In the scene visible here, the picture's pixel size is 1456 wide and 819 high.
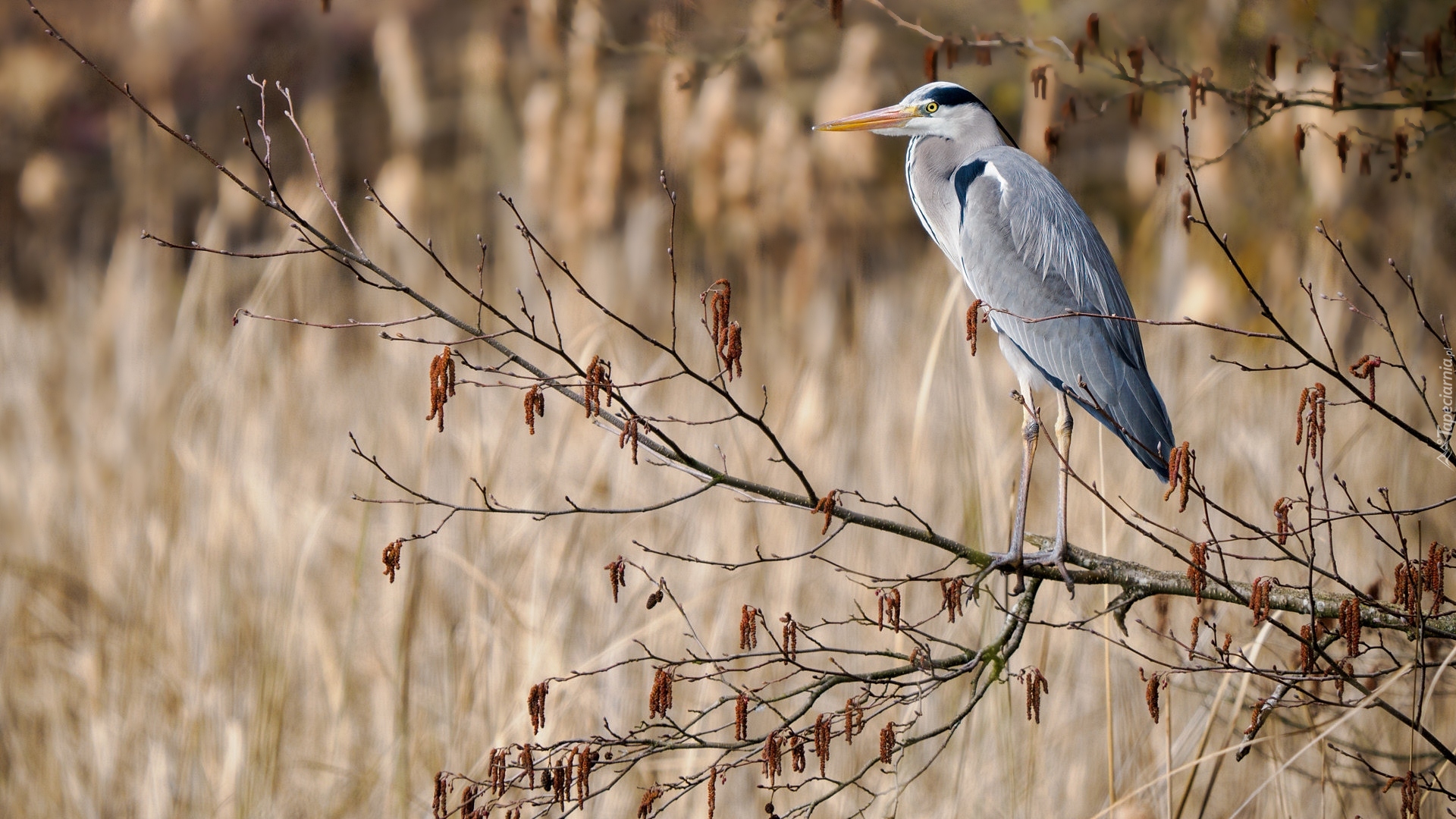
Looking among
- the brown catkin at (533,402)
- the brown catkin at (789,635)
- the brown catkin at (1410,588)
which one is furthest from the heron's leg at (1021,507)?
the brown catkin at (533,402)

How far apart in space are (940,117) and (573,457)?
0.81 m

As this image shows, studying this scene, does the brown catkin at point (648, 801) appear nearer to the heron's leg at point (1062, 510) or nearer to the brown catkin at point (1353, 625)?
the heron's leg at point (1062, 510)

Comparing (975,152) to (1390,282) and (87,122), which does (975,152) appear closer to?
(1390,282)

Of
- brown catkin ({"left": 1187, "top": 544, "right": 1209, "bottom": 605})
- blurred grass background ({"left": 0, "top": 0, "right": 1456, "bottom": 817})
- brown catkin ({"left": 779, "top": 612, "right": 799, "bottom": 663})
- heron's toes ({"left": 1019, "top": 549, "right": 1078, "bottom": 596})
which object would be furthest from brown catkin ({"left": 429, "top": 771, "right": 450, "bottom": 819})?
brown catkin ({"left": 1187, "top": 544, "right": 1209, "bottom": 605})

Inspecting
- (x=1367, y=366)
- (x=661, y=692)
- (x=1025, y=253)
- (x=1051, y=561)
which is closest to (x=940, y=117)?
(x=1025, y=253)

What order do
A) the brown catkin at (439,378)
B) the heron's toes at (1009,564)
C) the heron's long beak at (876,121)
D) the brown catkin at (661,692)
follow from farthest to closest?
the heron's long beak at (876,121) → the heron's toes at (1009,564) → the brown catkin at (661,692) → the brown catkin at (439,378)

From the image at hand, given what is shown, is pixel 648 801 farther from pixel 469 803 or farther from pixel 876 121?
pixel 876 121

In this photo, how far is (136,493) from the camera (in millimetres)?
2248

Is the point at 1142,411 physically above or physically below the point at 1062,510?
above

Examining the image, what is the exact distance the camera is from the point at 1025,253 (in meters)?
1.94

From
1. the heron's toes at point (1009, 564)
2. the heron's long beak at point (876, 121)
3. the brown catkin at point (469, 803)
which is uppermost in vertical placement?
the heron's long beak at point (876, 121)

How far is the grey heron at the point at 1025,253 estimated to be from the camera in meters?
1.84

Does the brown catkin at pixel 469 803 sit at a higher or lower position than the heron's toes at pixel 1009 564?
lower

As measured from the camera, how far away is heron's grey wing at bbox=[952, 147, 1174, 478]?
1842 mm
